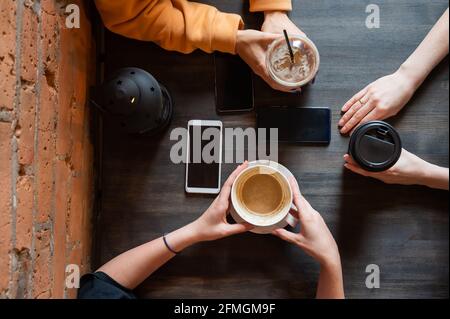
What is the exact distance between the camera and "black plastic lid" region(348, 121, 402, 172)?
1.02 m

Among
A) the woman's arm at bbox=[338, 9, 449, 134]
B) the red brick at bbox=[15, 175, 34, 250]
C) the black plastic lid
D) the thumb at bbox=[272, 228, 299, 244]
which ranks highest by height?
the woman's arm at bbox=[338, 9, 449, 134]

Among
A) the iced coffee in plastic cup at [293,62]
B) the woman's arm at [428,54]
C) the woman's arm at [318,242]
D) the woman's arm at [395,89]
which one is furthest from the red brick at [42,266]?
the woman's arm at [428,54]

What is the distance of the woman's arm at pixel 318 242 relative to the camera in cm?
104

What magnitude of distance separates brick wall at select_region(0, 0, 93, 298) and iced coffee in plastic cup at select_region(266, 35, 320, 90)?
0.48m

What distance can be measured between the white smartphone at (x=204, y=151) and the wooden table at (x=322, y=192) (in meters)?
0.02

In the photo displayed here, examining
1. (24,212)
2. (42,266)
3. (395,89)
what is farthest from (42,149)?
(395,89)

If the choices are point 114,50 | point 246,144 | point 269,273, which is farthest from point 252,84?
point 269,273

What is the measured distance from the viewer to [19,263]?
Answer: 891 mm

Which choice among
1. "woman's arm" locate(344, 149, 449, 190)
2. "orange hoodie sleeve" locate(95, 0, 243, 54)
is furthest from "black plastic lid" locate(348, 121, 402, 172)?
"orange hoodie sleeve" locate(95, 0, 243, 54)

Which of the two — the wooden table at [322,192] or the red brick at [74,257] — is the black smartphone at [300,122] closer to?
the wooden table at [322,192]

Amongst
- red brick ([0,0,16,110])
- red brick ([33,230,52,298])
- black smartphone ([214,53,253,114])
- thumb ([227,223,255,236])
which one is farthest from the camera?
black smartphone ([214,53,253,114])

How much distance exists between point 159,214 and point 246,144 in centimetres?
29

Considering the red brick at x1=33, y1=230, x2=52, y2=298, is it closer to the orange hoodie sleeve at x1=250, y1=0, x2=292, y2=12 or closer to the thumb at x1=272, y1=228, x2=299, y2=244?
the thumb at x1=272, y1=228, x2=299, y2=244
